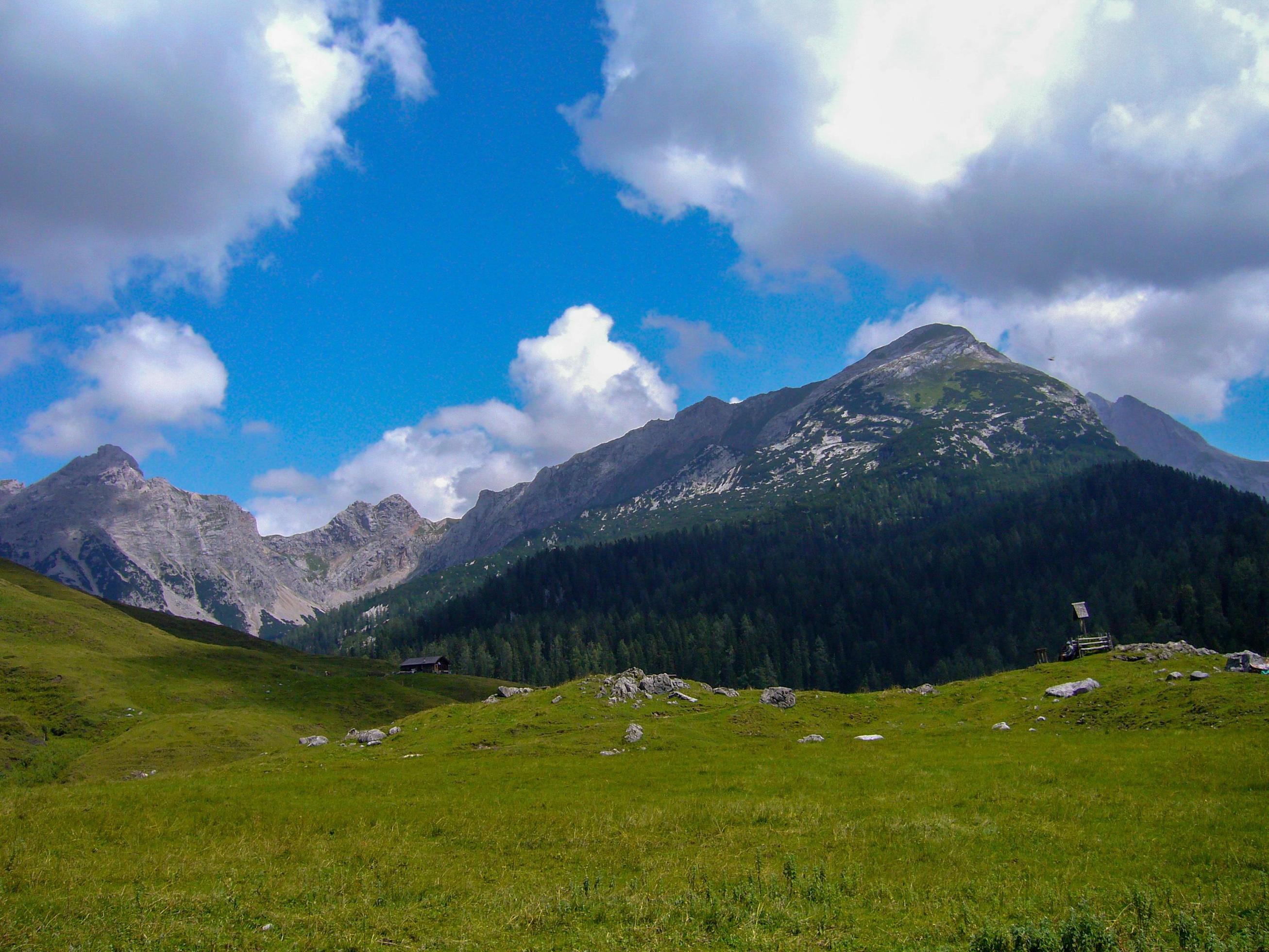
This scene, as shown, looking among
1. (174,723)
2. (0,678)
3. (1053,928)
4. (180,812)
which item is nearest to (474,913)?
(1053,928)

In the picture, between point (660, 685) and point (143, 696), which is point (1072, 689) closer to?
point (660, 685)

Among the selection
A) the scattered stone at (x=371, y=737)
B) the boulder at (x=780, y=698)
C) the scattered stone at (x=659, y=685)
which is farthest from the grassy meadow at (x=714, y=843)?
the scattered stone at (x=659, y=685)

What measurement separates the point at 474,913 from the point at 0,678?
465ft

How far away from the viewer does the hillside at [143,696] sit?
9200 centimetres

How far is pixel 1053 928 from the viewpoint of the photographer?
1442 cm

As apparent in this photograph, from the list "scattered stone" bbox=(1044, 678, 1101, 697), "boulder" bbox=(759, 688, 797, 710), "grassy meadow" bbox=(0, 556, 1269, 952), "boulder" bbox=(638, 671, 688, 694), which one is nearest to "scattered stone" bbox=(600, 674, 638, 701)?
"boulder" bbox=(638, 671, 688, 694)

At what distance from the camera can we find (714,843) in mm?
25203

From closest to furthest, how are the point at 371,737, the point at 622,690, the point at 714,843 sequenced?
the point at 714,843 < the point at 371,737 < the point at 622,690

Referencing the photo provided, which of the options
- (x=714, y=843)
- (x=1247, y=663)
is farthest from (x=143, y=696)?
(x=1247, y=663)

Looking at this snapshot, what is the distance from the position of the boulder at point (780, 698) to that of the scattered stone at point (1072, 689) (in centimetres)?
2258

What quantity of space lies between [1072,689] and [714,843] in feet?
151

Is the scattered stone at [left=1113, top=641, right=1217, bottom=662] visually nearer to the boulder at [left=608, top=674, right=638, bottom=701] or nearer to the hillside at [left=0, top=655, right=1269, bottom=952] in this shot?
the hillside at [left=0, top=655, right=1269, bottom=952]

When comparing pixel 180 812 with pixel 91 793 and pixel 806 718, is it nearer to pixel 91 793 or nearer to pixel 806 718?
pixel 91 793

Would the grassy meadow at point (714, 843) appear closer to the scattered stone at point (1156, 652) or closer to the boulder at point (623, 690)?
the scattered stone at point (1156, 652)
